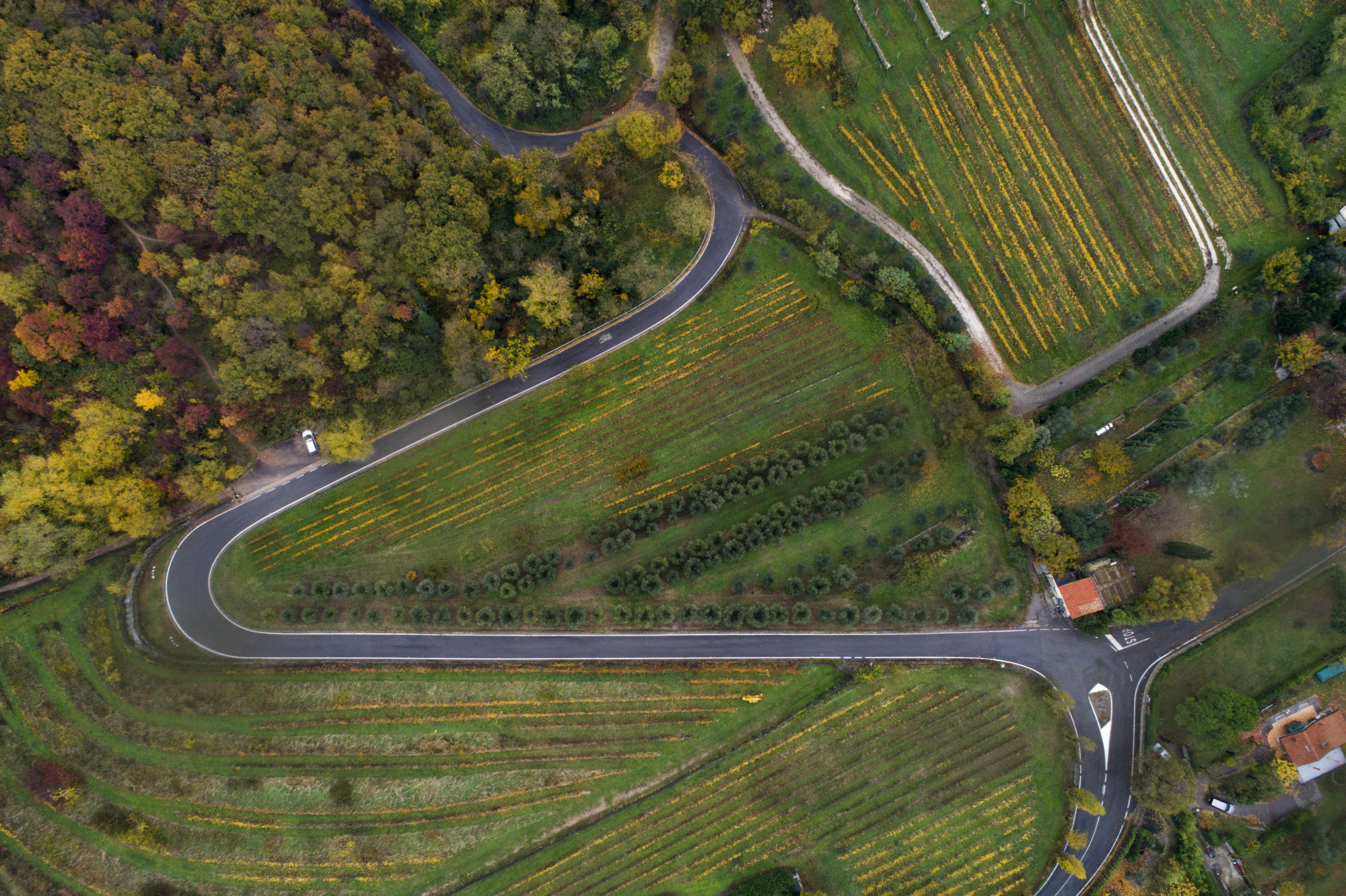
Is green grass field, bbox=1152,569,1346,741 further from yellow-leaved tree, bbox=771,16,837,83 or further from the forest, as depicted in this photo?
yellow-leaved tree, bbox=771,16,837,83

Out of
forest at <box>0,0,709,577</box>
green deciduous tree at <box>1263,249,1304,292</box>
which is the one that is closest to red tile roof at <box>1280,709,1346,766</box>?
Answer: green deciduous tree at <box>1263,249,1304,292</box>

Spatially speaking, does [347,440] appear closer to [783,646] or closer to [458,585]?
[458,585]

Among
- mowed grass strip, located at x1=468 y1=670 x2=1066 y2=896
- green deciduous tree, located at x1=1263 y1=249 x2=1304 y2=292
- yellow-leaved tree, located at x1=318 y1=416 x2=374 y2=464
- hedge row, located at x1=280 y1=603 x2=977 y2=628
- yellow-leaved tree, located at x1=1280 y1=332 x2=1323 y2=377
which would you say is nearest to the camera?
mowed grass strip, located at x1=468 y1=670 x2=1066 y2=896

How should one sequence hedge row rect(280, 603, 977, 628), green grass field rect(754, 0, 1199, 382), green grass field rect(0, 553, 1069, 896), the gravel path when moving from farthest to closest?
the gravel path, green grass field rect(754, 0, 1199, 382), hedge row rect(280, 603, 977, 628), green grass field rect(0, 553, 1069, 896)

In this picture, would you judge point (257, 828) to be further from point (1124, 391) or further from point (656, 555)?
point (1124, 391)

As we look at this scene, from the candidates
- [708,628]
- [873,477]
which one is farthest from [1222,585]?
[708,628]

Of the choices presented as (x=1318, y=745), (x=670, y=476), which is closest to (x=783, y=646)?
(x=670, y=476)

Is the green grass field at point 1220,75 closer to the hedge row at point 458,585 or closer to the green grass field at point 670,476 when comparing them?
the green grass field at point 670,476
